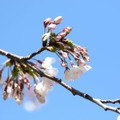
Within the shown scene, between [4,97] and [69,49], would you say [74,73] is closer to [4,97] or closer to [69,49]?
[69,49]

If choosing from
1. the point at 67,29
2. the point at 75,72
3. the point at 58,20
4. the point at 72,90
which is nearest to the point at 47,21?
the point at 58,20

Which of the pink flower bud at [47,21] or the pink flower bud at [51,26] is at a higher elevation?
the pink flower bud at [47,21]

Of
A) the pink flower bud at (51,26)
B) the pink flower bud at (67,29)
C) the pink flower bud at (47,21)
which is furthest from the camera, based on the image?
the pink flower bud at (47,21)

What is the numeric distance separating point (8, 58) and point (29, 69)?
227 millimetres

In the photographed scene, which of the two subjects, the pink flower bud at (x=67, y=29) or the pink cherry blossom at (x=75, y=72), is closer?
the pink flower bud at (x=67, y=29)

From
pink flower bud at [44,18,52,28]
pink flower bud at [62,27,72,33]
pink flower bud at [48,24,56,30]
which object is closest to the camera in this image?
pink flower bud at [62,27,72,33]

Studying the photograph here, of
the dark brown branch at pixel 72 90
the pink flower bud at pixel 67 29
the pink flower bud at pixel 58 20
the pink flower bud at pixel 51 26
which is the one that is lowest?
the dark brown branch at pixel 72 90

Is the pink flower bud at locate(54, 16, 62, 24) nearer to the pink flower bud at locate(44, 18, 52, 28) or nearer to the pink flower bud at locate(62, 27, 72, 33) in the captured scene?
the pink flower bud at locate(44, 18, 52, 28)

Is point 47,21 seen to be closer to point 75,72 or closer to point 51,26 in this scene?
point 51,26

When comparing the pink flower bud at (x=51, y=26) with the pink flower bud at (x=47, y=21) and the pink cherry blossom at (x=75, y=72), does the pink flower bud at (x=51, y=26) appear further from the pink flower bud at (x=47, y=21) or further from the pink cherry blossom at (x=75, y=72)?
the pink cherry blossom at (x=75, y=72)

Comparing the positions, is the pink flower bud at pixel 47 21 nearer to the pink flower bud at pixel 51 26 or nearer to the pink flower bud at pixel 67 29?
the pink flower bud at pixel 51 26

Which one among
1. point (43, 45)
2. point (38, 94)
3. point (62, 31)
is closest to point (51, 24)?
point (62, 31)

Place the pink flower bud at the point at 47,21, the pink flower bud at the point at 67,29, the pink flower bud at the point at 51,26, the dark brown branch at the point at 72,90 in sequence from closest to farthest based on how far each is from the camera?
the dark brown branch at the point at 72,90, the pink flower bud at the point at 67,29, the pink flower bud at the point at 51,26, the pink flower bud at the point at 47,21

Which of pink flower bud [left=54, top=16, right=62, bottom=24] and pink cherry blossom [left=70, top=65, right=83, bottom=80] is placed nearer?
pink cherry blossom [left=70, top=65, right=83, bottom=80]
